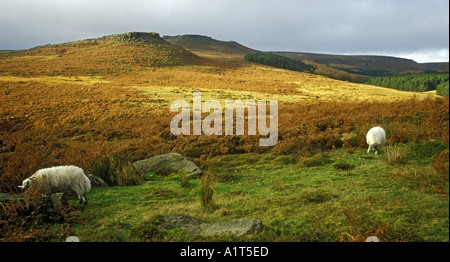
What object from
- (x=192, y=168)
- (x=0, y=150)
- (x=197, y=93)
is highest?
(x=197, y=93)

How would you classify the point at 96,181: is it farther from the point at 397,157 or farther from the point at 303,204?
the point at 397,157

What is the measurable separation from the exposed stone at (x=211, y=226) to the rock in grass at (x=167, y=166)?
472 cm

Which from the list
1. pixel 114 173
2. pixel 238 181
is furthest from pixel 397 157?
pixel 114 173

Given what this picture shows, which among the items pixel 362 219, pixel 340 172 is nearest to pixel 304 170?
pixel 340 172

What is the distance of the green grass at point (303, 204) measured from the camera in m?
3.83

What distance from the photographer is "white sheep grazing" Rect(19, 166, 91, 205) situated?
6.96m

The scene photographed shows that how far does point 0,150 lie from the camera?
990cm

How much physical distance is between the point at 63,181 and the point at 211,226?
15.5 feet

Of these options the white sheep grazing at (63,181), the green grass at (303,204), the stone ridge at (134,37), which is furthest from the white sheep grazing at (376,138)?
the stone ridge at (134,37)

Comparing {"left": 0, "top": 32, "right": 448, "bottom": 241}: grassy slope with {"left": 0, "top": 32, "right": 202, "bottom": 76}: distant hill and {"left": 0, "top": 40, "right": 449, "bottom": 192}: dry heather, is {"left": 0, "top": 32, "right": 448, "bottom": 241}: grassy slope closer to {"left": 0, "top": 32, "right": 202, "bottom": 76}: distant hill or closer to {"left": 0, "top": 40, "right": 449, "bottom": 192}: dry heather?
{"left": 0, "top": 40, "right": 449, "bottom": 192}: dry heather

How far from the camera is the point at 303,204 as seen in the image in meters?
5.78

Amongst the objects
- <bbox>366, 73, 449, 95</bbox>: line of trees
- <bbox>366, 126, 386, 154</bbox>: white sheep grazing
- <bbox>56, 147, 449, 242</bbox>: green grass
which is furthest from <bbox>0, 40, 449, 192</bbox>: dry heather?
<bbox>56, 147, 449, 242</bbox>: green grass
